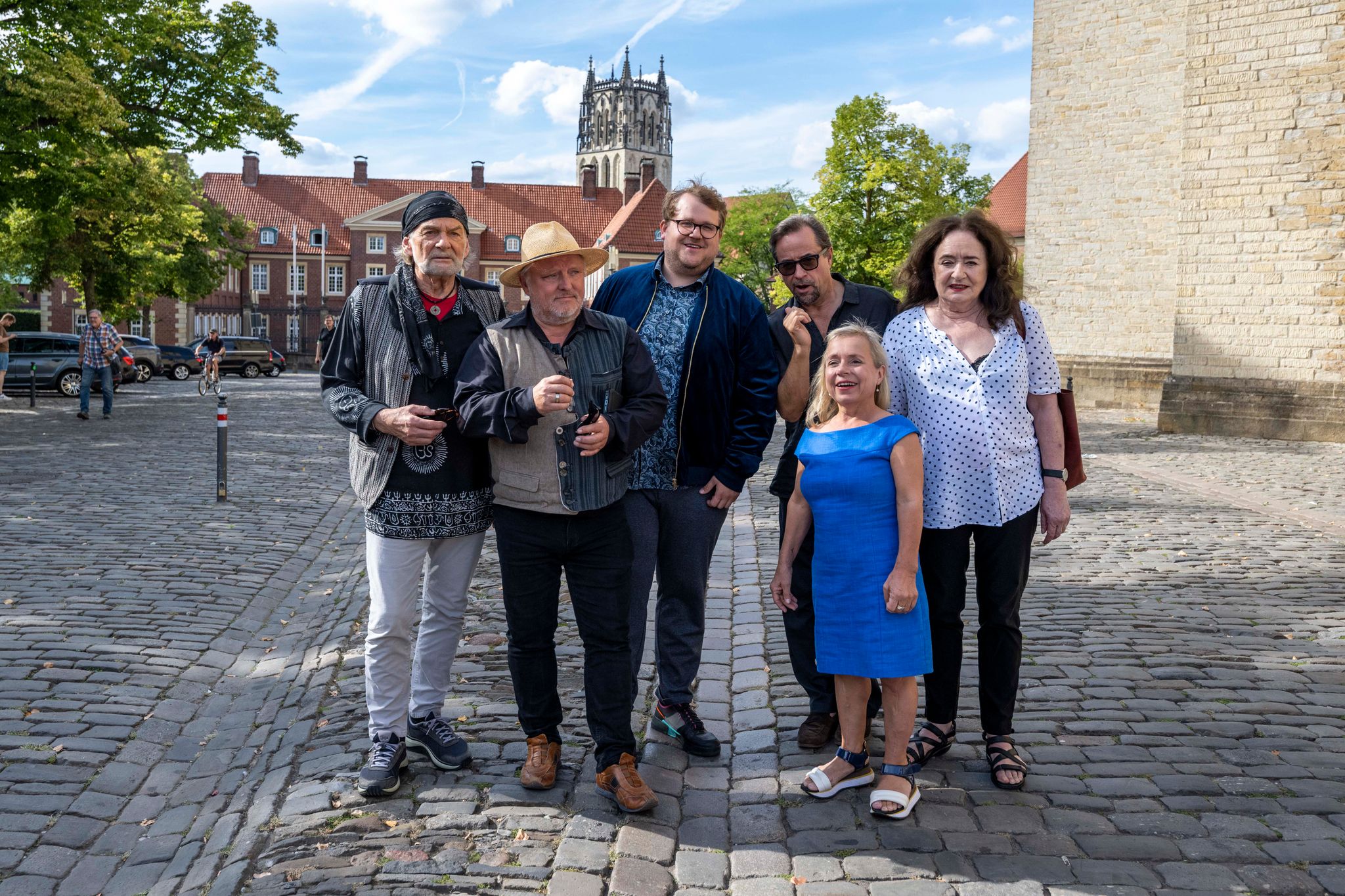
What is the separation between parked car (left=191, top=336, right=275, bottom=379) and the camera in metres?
45.9

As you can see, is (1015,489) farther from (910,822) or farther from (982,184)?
(982,184)

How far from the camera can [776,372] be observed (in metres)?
4.55

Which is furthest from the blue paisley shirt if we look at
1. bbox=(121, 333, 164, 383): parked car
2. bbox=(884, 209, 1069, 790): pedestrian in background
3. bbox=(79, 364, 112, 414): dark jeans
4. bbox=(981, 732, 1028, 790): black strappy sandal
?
bbox=(121, 333, 164, 383): parked car

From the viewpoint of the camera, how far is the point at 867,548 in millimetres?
4020

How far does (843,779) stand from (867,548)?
83cm

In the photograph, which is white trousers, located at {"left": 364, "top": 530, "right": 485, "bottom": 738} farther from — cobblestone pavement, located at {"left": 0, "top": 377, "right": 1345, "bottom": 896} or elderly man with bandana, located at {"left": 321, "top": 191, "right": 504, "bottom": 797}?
cobblestone pavement, located at {"left": 0, "top": 377, "right": 1345, "bottom": 896}

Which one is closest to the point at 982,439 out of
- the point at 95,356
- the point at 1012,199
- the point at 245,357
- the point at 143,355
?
the point at 95,356

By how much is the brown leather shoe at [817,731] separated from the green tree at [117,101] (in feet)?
60.2

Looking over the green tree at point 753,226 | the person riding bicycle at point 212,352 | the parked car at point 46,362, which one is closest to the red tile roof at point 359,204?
the green tree at point 753,226

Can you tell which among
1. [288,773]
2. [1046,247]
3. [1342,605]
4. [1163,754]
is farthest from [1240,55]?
[288,773]

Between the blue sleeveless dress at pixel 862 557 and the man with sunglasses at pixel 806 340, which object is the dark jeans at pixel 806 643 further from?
the blue sleeveless dress at pixel 862 557

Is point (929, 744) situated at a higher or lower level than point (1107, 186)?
lower

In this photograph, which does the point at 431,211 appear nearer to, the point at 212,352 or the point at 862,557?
the point at 862,557

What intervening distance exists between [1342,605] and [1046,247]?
76.1 feet
